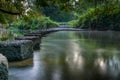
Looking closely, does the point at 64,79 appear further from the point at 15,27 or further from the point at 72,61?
the point at 15,27

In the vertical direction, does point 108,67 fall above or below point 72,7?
below

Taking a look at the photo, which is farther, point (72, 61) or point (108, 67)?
point (72, 61)

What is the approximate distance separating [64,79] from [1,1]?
3117 millimetres

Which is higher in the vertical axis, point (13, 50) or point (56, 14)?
point (56, 14)

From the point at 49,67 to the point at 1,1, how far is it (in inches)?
105

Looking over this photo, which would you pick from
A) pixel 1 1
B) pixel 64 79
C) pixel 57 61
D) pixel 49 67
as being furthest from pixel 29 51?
pixel 64 79

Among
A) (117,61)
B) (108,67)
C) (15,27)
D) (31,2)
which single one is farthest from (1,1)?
(15,27)

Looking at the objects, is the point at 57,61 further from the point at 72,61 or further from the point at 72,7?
the point at 72,7

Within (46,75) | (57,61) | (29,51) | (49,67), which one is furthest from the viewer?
(29,51)

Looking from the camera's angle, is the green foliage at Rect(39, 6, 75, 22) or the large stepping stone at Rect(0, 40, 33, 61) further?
the green foliage at Rect(39, 6, 75, 22)

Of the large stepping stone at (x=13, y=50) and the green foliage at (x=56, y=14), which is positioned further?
the green foliage at (x=56, y=14)

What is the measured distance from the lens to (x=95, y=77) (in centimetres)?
855

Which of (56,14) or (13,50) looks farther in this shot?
(56,14)

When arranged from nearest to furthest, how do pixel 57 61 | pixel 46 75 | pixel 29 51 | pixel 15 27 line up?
1. pixel 46 75
2. pixel 57 61
3. pixel 29 51
4. pixel 15 27
